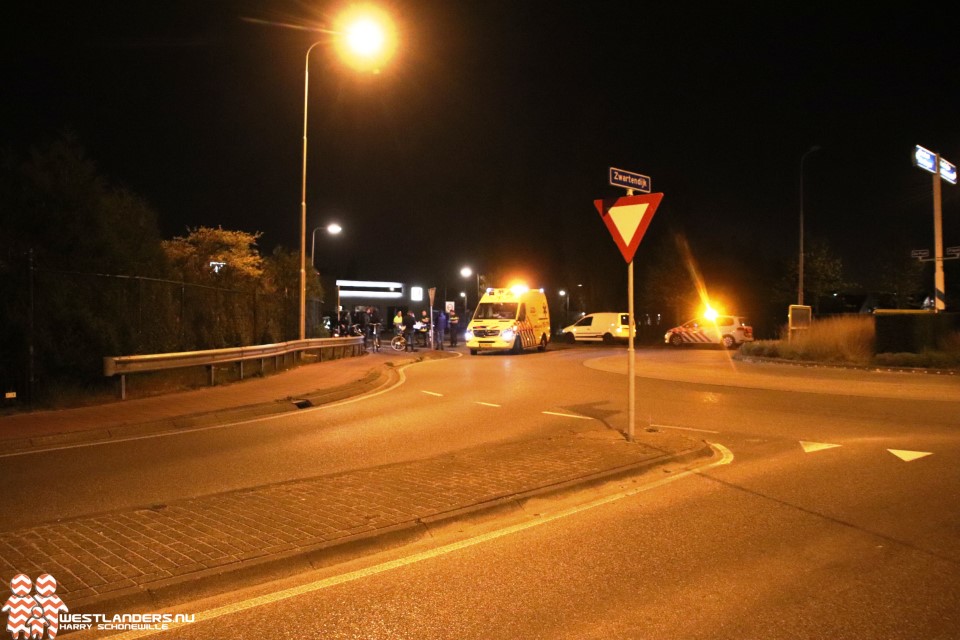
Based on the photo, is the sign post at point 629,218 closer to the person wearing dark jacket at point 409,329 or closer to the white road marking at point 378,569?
the white road marking at point 378,569

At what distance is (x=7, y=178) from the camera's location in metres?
15.3

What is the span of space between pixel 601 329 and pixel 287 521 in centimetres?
3565

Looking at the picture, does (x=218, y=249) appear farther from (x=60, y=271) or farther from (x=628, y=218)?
(x=628, y=218)

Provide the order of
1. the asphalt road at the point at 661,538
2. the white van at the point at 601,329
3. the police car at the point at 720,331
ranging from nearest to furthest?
the asphalt road at the point at 661,538, the police car at the point at 720,331, the white van at the point at 601,329

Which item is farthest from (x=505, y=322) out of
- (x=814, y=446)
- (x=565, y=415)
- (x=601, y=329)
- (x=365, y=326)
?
(x=814, y=446)

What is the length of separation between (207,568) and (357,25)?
1387cm

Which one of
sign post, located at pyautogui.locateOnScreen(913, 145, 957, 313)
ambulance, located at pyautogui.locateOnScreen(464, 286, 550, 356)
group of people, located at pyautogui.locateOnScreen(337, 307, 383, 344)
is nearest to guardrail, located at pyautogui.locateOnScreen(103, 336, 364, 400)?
ambulance, located at pyautogui.locateOnScreen(464, 286, 550, 356)

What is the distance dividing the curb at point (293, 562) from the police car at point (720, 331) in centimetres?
3128

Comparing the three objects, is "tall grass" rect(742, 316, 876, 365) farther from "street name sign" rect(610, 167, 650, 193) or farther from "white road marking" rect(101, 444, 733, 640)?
"white road marking" rect(101, 444, 733, 640)

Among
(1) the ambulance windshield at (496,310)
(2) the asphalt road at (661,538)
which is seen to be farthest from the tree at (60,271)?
(1) the ambulance windshield at (496,310)

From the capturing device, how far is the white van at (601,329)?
39.3 m

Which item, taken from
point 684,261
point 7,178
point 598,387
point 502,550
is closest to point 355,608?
point 502,550

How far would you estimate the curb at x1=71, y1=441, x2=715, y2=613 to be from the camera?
4.24 meters

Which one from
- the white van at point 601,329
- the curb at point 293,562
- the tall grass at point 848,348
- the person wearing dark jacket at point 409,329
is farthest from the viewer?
the white van at point 601,329
